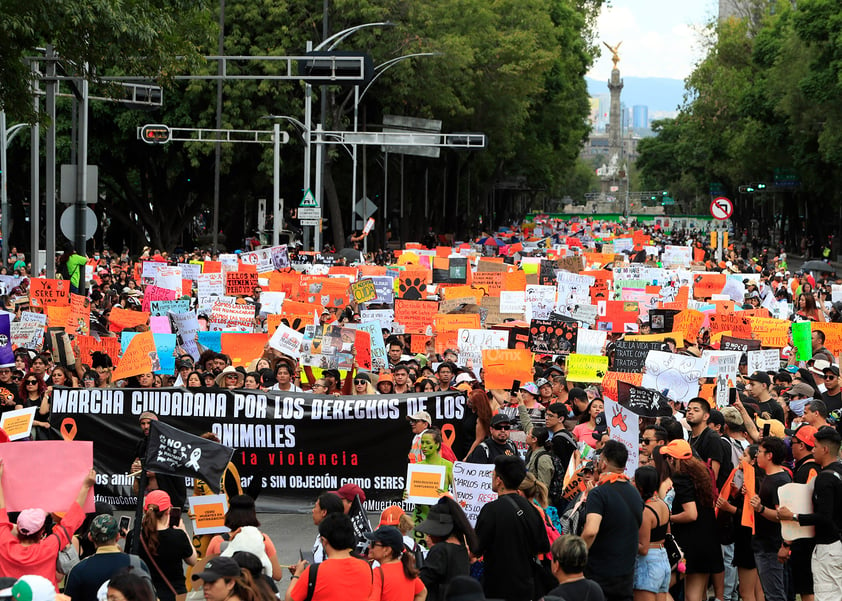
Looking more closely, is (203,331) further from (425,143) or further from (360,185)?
(360,185)

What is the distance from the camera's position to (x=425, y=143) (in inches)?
1668

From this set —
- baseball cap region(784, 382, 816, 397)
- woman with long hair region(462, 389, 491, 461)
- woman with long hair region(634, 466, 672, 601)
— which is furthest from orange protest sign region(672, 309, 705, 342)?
woman with long hair region(634, 466, 672, 601)

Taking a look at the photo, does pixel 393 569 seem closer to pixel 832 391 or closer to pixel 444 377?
pixel 444 377

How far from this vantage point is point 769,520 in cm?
934

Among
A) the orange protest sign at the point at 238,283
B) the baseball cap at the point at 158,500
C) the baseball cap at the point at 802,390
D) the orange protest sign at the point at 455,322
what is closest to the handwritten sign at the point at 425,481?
the baseball cap at the point at 158,500

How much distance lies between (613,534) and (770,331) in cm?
1017

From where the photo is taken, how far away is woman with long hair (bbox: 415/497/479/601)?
7.34 metres

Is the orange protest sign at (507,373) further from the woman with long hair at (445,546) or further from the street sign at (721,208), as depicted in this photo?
the street sign at (721,208)

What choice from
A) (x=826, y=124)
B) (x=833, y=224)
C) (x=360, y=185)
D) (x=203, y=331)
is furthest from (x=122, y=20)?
(x=833, y=224)

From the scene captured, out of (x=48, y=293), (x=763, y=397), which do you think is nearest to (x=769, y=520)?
(x=763, y=397)

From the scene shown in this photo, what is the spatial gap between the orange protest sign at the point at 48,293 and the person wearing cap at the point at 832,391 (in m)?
10.9

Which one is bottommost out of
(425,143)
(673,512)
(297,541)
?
(297,541)

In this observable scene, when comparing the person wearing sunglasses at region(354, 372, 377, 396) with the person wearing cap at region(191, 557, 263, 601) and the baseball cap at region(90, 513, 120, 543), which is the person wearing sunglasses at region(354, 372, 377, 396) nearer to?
the baseball cap at region(90, 513, 120, 543)

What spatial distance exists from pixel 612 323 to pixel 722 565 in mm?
11609
